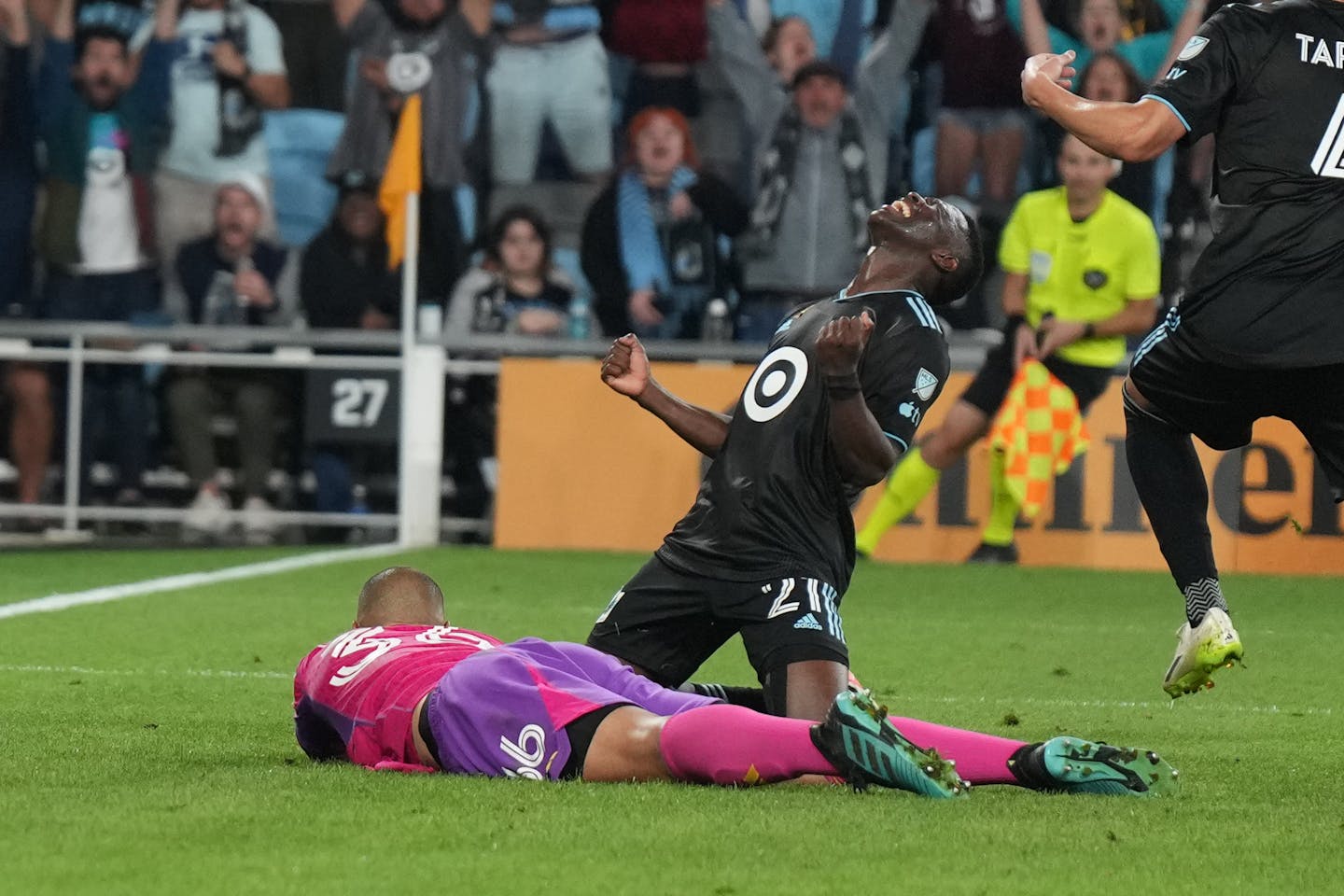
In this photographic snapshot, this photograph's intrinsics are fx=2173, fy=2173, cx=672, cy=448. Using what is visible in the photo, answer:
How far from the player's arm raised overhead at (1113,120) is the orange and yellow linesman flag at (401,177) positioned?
7604mm

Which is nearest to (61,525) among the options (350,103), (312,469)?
(312,469)

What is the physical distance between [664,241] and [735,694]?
7.93 metres

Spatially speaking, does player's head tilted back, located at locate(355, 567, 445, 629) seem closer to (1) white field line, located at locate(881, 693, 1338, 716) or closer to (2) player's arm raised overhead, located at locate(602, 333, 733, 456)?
(2) player's arm raised overhead, located at locate(602, 333, 733, 456)

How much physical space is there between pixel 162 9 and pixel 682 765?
405 inches

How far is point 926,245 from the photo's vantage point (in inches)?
210

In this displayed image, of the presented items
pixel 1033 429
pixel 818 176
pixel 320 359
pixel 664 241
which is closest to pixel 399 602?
pixel 1033 429

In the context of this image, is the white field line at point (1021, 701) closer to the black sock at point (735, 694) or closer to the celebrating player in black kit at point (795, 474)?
the black sock at point (735, 694)

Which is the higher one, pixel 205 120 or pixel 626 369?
pixel 205 120

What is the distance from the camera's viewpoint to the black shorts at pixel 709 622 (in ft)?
16.1

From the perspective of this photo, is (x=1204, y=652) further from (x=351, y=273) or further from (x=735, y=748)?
(x=351, y=273)

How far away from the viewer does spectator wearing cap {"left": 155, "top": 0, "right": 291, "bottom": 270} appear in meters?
13.6

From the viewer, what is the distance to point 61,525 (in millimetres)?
13406

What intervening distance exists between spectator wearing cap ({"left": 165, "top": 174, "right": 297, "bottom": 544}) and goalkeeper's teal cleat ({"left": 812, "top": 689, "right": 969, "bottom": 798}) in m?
9.09

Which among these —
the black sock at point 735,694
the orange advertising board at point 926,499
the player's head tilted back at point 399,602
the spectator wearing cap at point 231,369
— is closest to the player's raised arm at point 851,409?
the black sock at point 735,694
